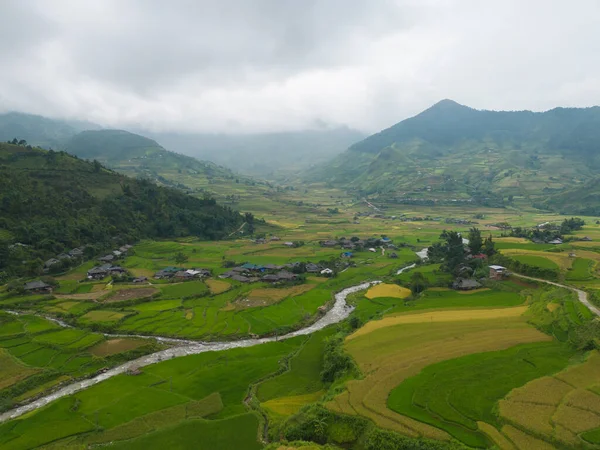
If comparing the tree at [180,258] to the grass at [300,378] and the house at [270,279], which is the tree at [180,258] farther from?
the grass at [300,378]

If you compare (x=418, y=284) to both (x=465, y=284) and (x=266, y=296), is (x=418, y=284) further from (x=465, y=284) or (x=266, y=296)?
(x=266, y=296)

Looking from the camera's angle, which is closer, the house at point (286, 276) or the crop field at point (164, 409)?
the crop field at point (164, 409)

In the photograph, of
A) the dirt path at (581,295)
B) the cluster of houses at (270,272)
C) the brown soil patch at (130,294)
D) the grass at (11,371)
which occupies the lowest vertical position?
the grass at (11,371)

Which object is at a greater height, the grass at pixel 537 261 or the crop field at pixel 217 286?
the grass at pixel 537 261

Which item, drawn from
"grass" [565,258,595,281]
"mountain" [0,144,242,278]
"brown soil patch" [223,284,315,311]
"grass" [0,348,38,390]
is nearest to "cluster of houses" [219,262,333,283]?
"brown soil patch" [223,284,315,311]

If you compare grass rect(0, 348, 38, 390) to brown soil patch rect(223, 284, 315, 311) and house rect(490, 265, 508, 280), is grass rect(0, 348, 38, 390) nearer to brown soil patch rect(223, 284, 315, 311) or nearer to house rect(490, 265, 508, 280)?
brown soil patch rect(223, 284, 315, 311)

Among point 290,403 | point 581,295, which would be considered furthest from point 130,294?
point 581,295

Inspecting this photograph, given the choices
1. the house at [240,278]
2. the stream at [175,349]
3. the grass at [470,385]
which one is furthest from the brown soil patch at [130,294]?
the grass at [470,385]

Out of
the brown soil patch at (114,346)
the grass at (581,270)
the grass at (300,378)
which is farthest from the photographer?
the grass at (581,270)
